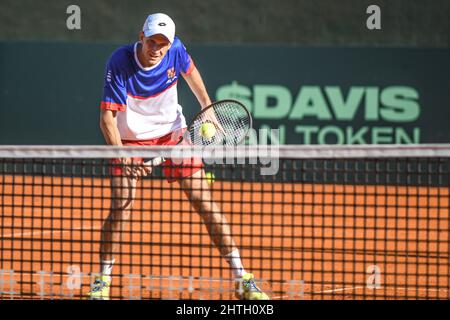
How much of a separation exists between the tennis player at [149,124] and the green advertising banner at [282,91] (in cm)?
501

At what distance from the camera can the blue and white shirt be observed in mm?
4895

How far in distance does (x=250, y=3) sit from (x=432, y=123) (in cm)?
229

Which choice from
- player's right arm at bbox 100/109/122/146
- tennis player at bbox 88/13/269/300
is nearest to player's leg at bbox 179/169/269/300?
tennis player at bbox 88/13/269/300

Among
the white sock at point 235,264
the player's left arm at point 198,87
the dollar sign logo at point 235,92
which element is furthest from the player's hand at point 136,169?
the dollar sign logo at point 235,92

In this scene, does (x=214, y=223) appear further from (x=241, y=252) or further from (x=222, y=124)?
(x=241, y=252)

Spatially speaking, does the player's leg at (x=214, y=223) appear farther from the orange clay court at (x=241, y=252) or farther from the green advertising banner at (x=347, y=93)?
the green advertising banner at (x=347, y=93)

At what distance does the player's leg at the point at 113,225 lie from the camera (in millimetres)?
4469

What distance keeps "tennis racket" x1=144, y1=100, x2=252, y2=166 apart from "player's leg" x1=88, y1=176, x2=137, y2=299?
2.08 ft

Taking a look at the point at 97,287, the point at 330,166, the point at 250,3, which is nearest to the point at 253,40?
the point at 250,3

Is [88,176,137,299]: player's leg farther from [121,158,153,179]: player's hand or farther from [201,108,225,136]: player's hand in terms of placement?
[201,108,225,136]: player's hand

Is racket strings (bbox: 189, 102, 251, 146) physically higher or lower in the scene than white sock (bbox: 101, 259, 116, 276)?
higher

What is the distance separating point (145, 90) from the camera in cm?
502

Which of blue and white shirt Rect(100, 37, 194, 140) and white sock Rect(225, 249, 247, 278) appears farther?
blue and white shirt Rect(100, 37, 194, 140)
